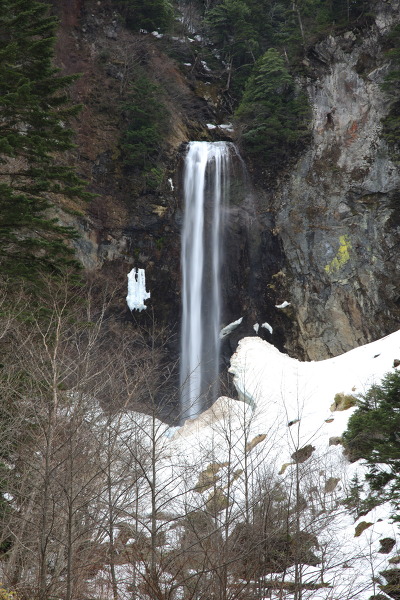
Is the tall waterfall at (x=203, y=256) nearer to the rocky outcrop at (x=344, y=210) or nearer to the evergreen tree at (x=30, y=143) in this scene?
the rocky outcrop at (x=344, y=210)

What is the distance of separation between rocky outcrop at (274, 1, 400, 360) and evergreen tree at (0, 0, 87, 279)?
17.4 meters

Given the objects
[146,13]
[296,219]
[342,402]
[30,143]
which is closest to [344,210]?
[296,219]

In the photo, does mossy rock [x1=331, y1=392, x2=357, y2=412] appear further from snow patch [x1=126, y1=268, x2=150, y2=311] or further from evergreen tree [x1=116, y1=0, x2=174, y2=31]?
evergreen tree [x1=116, y1=0, x2=174, y2=31]

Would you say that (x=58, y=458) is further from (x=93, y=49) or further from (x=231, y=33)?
(x=231, y=33)

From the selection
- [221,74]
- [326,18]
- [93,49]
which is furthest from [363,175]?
[93,49]

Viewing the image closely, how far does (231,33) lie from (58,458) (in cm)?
3189

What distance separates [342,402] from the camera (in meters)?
16.2

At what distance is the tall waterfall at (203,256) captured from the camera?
2592cm

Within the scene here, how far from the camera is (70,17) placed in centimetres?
2905

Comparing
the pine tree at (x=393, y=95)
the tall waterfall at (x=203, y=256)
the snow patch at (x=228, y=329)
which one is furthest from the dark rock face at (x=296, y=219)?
the tall waterfall at (x=203, y=256)

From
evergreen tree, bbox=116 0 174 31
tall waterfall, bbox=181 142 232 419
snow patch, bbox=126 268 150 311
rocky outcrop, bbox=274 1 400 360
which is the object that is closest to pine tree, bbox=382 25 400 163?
rocky outcrop, bbox=274 1 400 360

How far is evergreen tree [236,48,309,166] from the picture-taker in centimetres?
2684

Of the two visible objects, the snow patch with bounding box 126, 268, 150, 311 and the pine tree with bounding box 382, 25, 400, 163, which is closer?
the pine tree with bounding box 382, 25, 400, 163

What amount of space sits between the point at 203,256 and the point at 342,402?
41.5 ft
